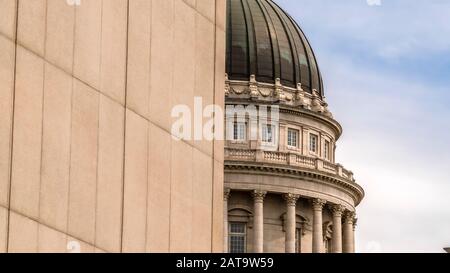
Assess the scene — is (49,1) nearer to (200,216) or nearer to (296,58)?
(200,216)

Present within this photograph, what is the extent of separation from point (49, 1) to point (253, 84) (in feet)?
322

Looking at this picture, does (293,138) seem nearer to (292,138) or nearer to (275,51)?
(292,138)

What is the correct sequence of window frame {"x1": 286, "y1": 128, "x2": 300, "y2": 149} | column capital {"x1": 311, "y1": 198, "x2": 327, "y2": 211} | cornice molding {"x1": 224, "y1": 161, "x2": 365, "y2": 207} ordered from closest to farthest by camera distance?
1. cornice molding {"x1": 224, "y1": 161, "x2": 365, "y2": 207}
2. column capital {"x1": 311, "y1": 198, "x2": 327, "y2": 211}
3. window frame {"x1": 286, "y1": 128, "x2": 300, "y2": 149}

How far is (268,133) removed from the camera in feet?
395

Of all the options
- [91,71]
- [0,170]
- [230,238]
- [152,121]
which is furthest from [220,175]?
[230,238]

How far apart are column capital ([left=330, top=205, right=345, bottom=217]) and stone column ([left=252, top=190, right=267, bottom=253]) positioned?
6.10m

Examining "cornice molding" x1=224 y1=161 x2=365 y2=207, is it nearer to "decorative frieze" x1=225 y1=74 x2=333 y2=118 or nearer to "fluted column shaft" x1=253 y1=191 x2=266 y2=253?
"fluted column shaft" x1=253 y1=191 x2=266 y2=253

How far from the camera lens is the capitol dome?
4825 inches

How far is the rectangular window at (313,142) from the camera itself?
12275cm

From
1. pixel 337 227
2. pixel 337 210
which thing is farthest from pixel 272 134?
pixel 337 227

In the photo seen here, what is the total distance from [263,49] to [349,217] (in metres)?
14.6

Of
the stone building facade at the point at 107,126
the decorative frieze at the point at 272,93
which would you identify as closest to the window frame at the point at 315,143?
the decorative frieze at the point at 272,93

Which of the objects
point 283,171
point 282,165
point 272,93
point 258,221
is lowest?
Result: point 258,221

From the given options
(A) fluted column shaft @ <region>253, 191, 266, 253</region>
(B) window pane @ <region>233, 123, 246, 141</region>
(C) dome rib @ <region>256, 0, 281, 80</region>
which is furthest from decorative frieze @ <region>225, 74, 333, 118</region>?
(A) fluted column shaft @ <region>253, 191, 266, 253</region>
